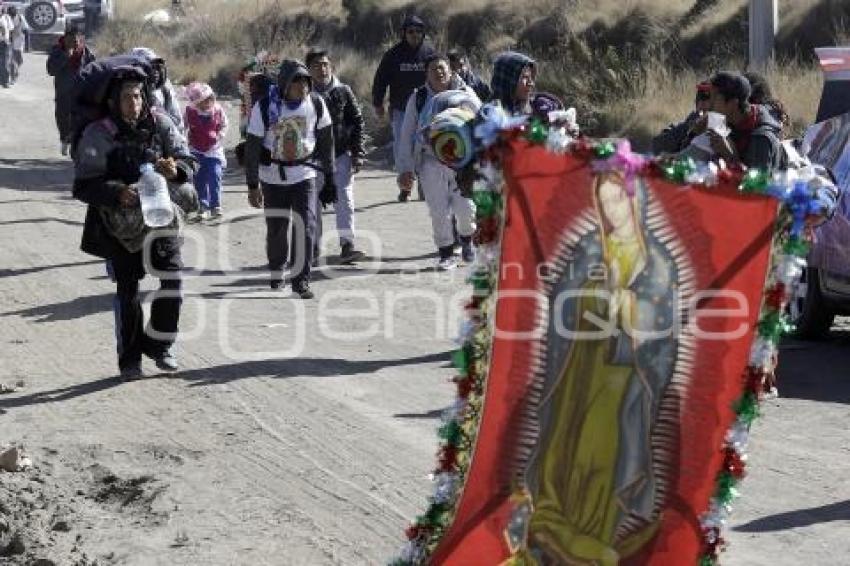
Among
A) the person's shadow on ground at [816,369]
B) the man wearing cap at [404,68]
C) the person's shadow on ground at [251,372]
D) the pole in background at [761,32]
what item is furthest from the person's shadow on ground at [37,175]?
the person's shadow on ground at [816,369]

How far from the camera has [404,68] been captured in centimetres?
2038

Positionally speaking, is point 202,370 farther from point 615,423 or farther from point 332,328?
point 615,423

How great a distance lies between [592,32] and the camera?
30.3 meters

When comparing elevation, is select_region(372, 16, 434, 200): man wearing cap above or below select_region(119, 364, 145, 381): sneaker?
above

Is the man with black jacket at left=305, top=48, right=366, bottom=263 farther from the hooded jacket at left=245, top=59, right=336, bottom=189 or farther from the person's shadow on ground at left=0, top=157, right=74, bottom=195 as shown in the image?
the person's shadow on ground at left=0, top=157, right=74, bottom=195

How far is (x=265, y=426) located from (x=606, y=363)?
14.3ft

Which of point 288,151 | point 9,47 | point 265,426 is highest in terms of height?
point 288,151

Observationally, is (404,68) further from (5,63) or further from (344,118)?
(5,63)

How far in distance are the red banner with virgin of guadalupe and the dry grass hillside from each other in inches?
607

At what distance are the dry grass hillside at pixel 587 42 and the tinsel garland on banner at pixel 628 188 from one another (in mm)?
15414

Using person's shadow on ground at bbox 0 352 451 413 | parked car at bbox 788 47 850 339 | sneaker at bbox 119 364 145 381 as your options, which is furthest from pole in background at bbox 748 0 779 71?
sneaker at bbox 119 364 145 381

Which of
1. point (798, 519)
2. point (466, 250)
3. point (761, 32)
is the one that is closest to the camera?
point (798, 519)

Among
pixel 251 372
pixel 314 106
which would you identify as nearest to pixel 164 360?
pixel 251 372

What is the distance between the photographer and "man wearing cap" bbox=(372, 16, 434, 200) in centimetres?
2017
